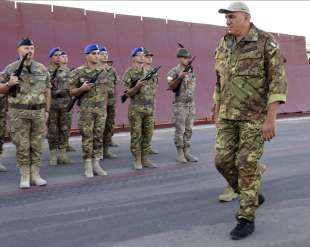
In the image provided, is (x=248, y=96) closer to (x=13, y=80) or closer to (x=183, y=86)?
(x=13, y=80)

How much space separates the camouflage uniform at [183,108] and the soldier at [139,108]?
20.8 inches

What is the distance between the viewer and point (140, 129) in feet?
24.7

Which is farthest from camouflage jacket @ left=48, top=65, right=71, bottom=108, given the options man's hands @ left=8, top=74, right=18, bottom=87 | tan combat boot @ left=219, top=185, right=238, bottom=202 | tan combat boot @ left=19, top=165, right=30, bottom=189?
tan combat boot @ left=219, top=185, right=238, bottom=202

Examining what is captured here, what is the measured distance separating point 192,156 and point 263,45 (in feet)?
14.6

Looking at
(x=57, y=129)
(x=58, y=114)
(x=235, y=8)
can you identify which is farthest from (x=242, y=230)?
(x=58, y=114)

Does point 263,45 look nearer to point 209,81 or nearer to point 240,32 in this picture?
point 240,32

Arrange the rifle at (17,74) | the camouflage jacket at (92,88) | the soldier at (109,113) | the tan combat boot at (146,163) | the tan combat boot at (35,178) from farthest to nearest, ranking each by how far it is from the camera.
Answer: the soldier at (109,113), the tan combat boot at (146,163), the camouflage jacket at (92,88), the tan combat boot at (35,178), the rifle at (17,74)

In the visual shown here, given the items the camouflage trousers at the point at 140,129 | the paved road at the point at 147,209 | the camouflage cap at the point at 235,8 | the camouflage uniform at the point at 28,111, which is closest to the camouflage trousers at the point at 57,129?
the paved road at the point at 147,209

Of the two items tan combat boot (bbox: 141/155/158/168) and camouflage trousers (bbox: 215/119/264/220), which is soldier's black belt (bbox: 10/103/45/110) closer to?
tan combat boot (bbox: 141/155/158/168)

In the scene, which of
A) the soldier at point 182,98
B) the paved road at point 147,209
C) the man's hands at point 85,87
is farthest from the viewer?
the soldier at point 182,98

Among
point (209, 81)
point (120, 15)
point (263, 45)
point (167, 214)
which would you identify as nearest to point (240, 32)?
point (263, 45)

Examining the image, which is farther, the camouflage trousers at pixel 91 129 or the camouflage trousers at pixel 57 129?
the camouflage trousers at pixel 57 129

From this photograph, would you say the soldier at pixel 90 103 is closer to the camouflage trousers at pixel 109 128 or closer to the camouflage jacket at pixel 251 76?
the camouflage trousers at pixel 109 128

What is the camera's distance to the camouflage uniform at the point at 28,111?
6.24 meters
